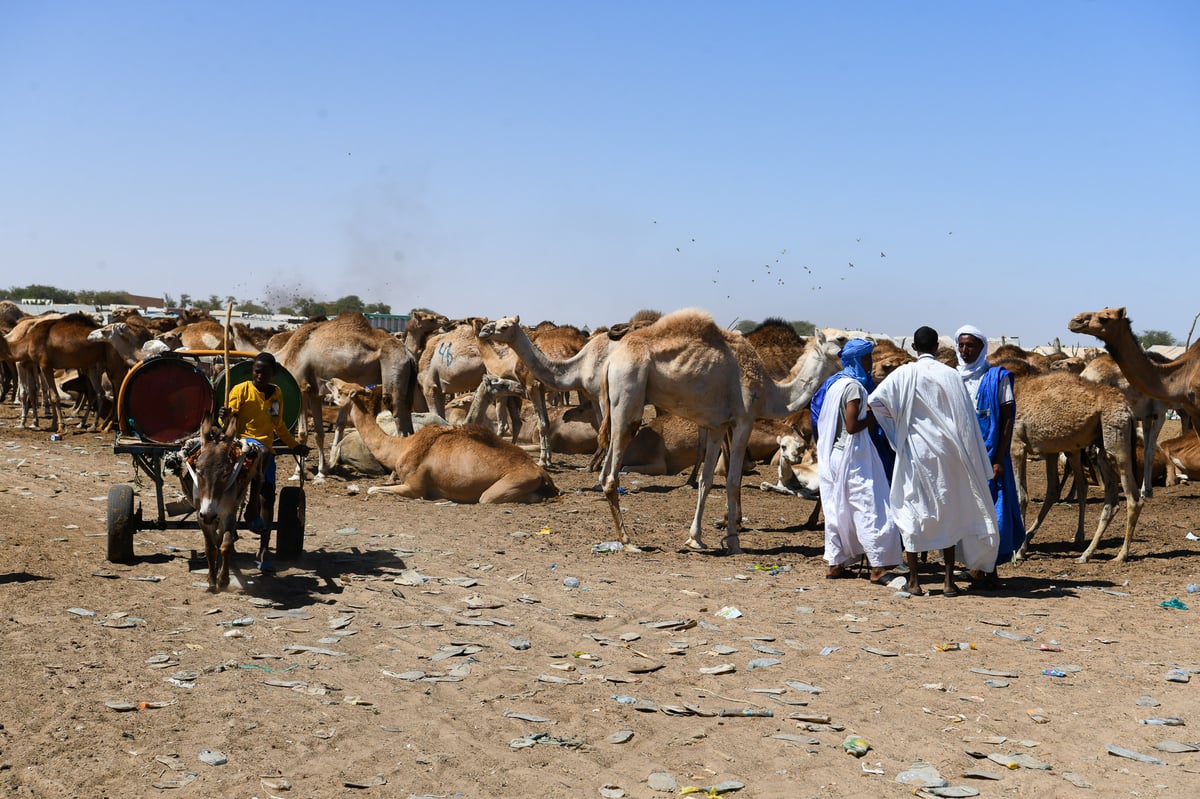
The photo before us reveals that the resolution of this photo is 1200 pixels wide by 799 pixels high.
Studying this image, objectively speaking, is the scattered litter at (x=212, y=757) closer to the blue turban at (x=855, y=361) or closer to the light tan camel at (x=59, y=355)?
the blue turban at (x=855, y=361)

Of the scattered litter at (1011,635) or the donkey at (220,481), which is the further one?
the donkey at (220,481)

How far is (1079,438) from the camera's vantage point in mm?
10695

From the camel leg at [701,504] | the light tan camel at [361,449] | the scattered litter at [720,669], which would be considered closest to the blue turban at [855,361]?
the camel leg at [701,504]

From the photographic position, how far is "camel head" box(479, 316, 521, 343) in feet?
40.2

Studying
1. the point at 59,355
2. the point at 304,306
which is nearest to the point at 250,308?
the point at 304,306

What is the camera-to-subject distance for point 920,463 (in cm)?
871

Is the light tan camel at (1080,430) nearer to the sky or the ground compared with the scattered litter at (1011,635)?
nearer to the sky

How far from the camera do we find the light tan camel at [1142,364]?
10.3 meters

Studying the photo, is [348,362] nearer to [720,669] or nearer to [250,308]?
[720,669]

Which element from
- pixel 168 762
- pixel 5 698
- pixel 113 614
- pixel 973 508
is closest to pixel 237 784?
pixel 168 762

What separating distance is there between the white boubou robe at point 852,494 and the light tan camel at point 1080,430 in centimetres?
208

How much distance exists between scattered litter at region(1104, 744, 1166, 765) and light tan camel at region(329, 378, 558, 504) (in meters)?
8.28

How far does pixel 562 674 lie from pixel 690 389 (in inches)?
183

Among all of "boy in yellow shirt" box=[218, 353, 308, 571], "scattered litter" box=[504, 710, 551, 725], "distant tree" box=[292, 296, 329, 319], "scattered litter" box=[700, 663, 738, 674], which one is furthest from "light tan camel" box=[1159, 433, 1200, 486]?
"distant tree" box=[292, 296, 329, 319]
